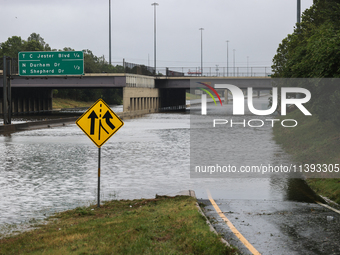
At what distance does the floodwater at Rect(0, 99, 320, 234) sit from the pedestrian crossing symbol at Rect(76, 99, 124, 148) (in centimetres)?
193

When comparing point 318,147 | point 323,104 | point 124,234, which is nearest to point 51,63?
point 318,147

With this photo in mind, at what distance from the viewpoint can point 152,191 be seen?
618 inches

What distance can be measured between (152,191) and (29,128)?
102ft

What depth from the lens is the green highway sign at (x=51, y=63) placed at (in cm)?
5438

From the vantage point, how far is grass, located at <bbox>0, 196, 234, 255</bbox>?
8430 mm

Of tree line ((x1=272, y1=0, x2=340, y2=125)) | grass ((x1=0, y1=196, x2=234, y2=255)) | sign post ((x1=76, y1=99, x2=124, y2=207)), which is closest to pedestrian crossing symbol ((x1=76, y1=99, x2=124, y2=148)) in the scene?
sign post ((x1=76, y1=99, x2=124, y2=207))

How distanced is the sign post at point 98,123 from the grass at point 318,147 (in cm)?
657

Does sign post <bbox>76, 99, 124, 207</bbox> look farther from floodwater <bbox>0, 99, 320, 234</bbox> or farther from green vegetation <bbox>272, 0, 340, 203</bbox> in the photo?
green vegetation <bbox>272, 0, 340, 203</bbox>

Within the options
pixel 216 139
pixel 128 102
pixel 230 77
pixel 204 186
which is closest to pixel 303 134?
pixel 216 139

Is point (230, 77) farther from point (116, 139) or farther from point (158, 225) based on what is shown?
point (158, 225)

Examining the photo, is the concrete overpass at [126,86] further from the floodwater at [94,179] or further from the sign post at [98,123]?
the sign post at [98,123]

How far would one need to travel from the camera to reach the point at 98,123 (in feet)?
43.4

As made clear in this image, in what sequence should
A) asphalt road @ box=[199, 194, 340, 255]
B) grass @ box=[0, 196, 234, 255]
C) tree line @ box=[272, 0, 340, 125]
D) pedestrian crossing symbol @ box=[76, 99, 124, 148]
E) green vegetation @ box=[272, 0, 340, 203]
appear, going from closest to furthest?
grass @ box=[0, 196, 234, 255] → asphalt road @ box=[199, 194, 340, 255] → pedestrian crossing symbol @ box=[76, 99, 124, 148] → green vegetation @ box=[272, 0, 340, 203] → tree line @ box=[272, 0, 340, 125]

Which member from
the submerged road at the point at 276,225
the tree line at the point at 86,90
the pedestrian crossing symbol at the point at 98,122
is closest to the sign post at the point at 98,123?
the pedestrian crossing symbol at the point at 98,122
